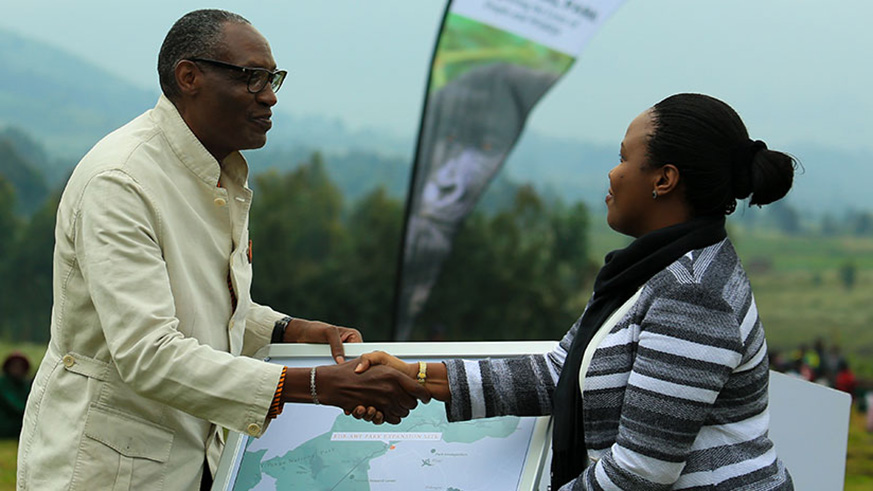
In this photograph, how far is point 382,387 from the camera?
2.35 m

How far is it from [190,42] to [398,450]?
110cm

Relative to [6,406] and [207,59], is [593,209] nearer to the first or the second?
[6,406]

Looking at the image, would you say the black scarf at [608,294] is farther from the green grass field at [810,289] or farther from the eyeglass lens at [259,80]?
the green grass field at [810,289]

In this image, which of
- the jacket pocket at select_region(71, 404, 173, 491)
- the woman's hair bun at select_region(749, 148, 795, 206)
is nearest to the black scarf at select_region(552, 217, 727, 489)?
the woman's hair bun at select_region(749, 148, 795, 206)

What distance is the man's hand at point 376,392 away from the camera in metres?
2.32

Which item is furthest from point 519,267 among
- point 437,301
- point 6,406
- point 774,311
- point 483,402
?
point 483,402

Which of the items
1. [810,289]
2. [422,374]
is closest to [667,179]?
[422,374]

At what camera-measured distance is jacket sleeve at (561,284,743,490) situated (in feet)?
5.82

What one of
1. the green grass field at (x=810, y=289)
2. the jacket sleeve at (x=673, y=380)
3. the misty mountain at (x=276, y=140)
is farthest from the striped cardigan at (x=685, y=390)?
the misty mountain at (x=276, y=140)

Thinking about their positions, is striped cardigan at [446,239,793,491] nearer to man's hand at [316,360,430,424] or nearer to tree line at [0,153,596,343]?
man's hand at [316,360,430,424]

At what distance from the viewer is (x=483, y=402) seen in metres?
2.32

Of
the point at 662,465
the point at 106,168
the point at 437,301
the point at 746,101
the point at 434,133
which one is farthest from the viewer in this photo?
the point at 746,101

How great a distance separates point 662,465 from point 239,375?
90cm

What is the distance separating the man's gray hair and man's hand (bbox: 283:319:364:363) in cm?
71
